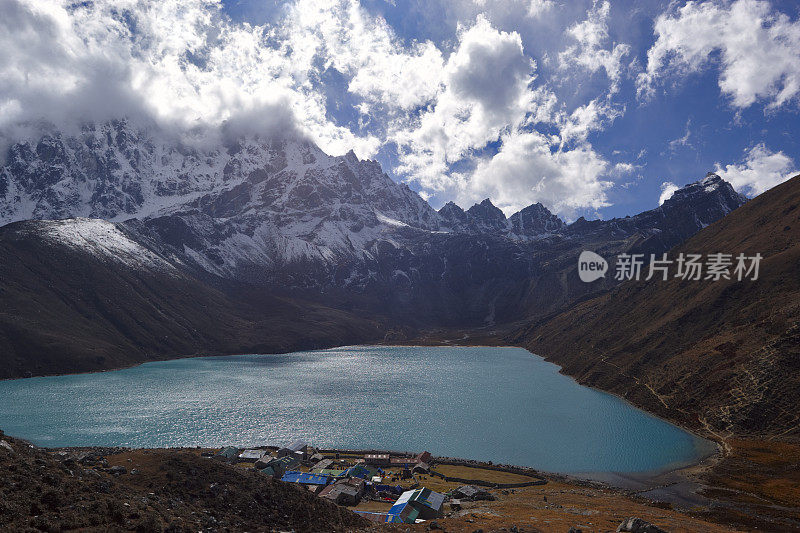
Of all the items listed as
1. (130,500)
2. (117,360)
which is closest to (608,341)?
(130,500)

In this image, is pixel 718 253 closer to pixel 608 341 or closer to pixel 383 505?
pixel 608 341

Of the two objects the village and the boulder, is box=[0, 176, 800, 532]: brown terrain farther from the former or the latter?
the boulder

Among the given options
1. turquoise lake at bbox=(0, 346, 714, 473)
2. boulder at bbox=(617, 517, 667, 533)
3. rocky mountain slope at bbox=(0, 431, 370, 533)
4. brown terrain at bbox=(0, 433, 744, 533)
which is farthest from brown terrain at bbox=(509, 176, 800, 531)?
rocky mountain slope at bbox=(0, 431, 370, 533)

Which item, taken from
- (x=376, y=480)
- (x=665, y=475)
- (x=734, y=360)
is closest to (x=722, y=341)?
(x=734, y=360)

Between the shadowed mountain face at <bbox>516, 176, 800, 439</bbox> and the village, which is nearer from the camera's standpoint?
the village

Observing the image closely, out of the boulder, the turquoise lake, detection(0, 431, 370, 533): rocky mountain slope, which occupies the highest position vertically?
detection(0, 431, 370, 533): rocky mountain slope

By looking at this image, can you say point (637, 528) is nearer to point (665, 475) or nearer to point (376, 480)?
point (376, 480)

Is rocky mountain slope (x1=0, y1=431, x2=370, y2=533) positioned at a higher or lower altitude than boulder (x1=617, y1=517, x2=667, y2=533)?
higher

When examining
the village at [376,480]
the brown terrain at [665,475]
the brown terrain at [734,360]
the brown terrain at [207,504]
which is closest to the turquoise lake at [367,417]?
the brown terrain at [734,360]
